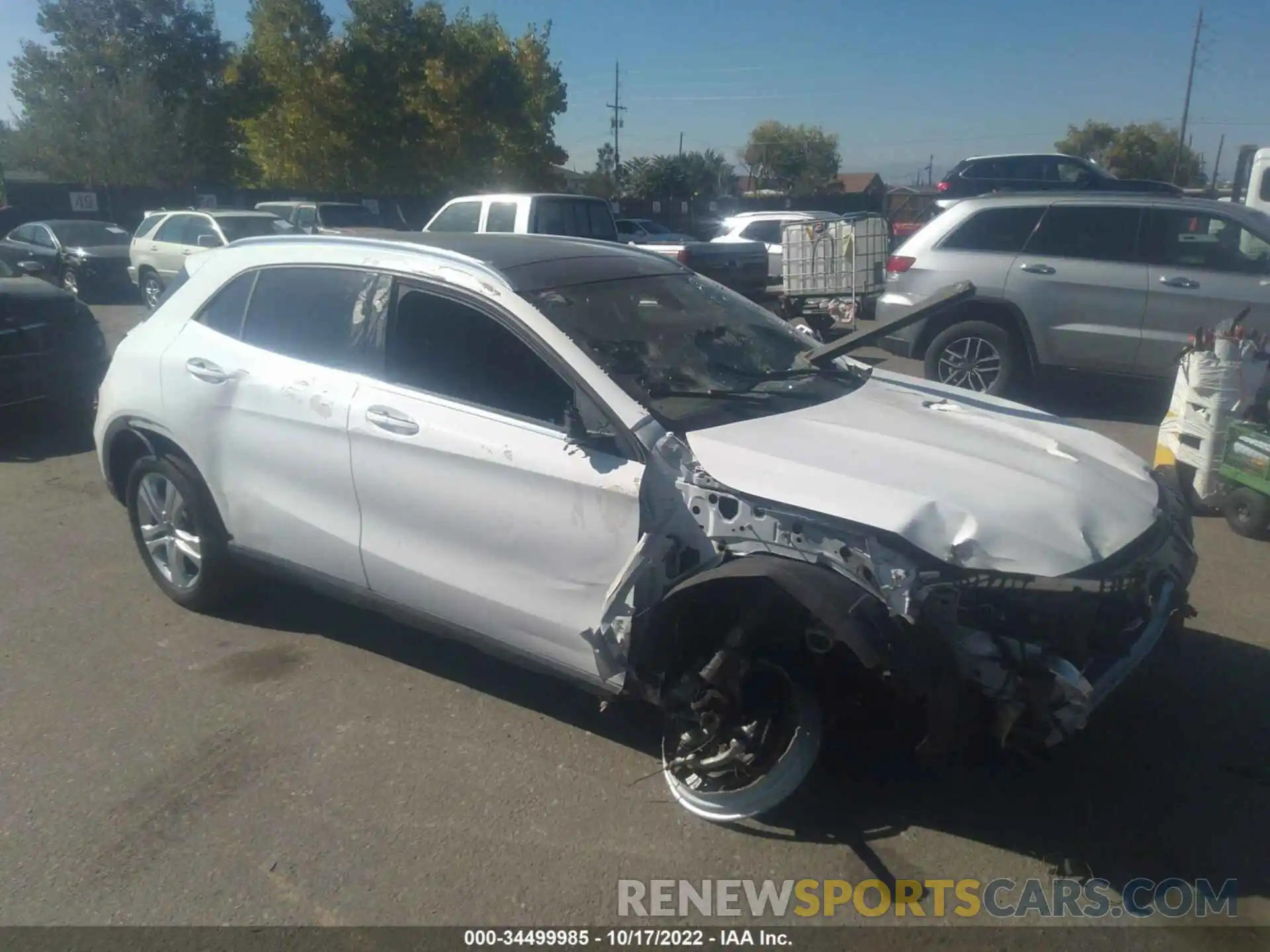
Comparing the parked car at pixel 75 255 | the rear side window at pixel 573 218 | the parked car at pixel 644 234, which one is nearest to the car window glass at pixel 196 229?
the parked car at pixel 75 255

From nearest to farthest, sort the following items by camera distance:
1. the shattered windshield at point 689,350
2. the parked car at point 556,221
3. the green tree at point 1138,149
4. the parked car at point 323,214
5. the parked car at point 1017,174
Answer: the shattered windshield at point 689,350
the parked car at point 556,221
the parked car at point 1017,174
the parked car at point 323,214
the green tree at point 1138,149

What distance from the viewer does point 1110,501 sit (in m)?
3.21

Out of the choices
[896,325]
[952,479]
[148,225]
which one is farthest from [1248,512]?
[148,225]

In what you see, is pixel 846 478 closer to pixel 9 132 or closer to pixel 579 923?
pixel 579 923

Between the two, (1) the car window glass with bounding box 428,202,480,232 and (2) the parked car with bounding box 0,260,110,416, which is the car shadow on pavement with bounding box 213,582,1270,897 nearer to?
(2) the parked car with bounding box 0,260,110,416

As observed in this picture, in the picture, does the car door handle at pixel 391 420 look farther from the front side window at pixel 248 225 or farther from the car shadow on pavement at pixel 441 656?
the front side window at pixel 248 225

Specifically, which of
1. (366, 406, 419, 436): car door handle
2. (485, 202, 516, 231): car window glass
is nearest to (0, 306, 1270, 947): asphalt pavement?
(366, 406, 419, 436): car door handle

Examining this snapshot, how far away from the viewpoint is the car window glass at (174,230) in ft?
55.1

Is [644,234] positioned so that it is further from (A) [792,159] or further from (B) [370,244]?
(A) [792,159]

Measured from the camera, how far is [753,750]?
125 inches

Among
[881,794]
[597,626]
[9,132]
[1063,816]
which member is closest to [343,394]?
[597,626]

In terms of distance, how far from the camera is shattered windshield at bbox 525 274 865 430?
138 inches

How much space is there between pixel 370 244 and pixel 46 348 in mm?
5595

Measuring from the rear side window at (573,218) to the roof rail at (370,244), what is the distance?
7.43 metres
